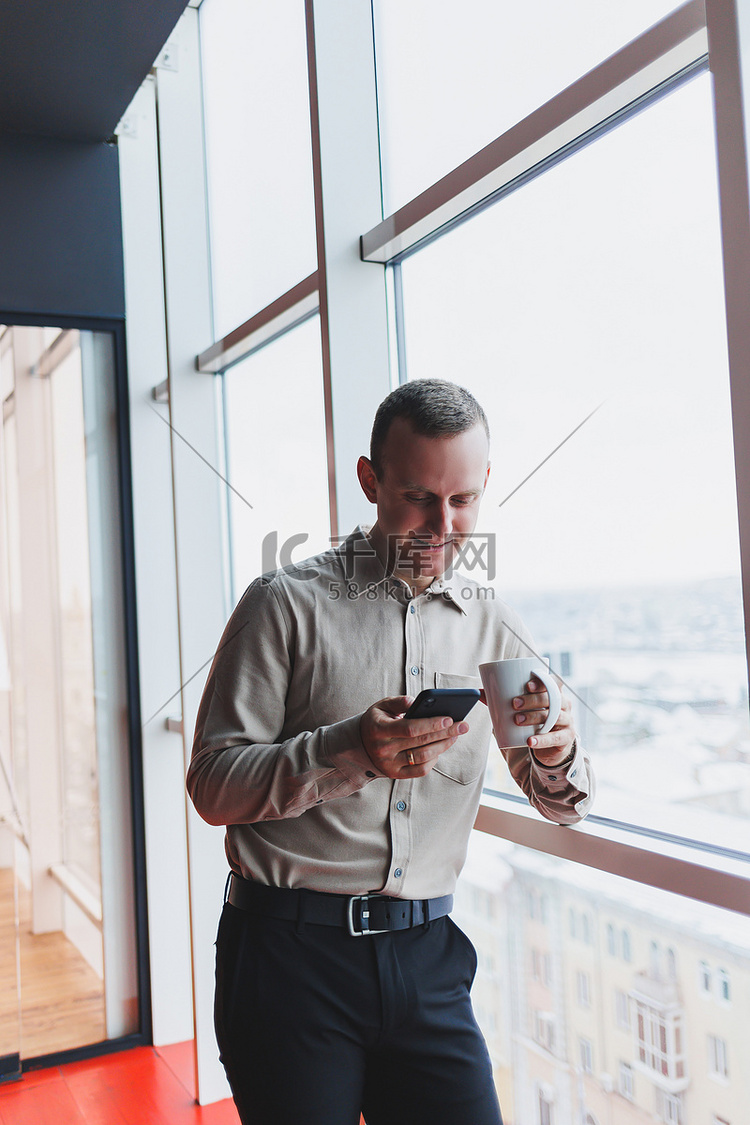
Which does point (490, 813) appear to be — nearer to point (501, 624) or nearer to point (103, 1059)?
point (501, 624)

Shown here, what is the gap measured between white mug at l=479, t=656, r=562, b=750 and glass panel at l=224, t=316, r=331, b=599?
1.24 meters

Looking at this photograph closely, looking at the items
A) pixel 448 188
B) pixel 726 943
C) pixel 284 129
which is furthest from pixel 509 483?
pixel 284 129

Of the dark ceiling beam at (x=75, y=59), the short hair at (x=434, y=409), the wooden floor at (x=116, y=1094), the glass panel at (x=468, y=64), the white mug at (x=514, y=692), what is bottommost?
the wooden floor at (x=116, y=1094)

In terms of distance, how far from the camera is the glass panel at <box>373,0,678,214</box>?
4.87ft

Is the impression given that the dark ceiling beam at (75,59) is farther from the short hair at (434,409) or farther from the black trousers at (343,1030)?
the black trousers at (343,1030)

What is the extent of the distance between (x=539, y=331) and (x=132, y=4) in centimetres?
158

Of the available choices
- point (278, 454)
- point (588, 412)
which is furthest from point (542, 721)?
point (278, 454)

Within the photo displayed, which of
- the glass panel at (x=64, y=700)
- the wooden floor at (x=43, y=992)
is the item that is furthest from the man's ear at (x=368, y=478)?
the wooden floor at (x=43, y=992)

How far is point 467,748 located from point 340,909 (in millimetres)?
285

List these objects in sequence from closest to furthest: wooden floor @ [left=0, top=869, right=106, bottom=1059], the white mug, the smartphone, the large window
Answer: the smartphone → the white mug → the large window → wooden floor @ [left=0, top=869, right=106, bottom=1059]

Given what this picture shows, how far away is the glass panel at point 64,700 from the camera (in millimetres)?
3025

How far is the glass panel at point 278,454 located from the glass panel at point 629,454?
72 cm

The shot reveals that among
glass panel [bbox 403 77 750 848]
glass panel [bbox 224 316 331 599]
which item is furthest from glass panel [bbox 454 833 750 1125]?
glass panel [bbox 224 316 331 599]

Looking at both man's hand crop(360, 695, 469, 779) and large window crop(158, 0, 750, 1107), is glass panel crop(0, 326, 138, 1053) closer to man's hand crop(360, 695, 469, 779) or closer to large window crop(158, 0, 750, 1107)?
large window crop(158, 0, 750, 1107)
